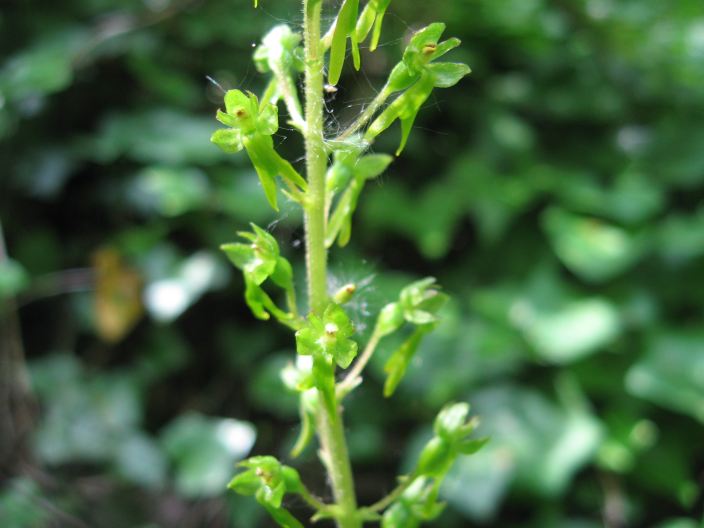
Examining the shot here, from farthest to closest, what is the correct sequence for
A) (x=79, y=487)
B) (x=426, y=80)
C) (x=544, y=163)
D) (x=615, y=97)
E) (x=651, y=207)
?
(x=615, y=97), (x=544, y=163), (x=651, y=207), (x=79, y=487), (x=426, y=80)

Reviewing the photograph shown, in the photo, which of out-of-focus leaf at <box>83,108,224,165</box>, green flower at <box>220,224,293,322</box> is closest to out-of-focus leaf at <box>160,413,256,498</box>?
out-of-focus leaf at <box>83,108,224,165</box>

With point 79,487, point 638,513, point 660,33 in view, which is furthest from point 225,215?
point 660,33

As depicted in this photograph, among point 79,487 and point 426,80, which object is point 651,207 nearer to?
point 426,80

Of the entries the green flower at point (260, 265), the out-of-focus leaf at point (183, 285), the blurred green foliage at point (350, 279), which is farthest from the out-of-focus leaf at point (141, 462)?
the green flower at point (260, 265)

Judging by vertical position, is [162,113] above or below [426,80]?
below

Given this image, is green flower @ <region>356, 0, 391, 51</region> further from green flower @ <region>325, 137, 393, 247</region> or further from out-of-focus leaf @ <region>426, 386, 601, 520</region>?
out-of-focus leaf @ <region>426, 386, 601, 520</region>

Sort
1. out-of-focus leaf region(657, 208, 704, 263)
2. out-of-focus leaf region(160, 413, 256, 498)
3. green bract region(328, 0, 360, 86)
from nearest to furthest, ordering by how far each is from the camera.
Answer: green bract region(328, 0, 360, 86), out-of-focus leaf region(160, 413, 256, 498), out-of-focus leaf region(657, 208, 704, 263)

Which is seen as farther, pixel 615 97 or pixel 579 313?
pixel 615 97
